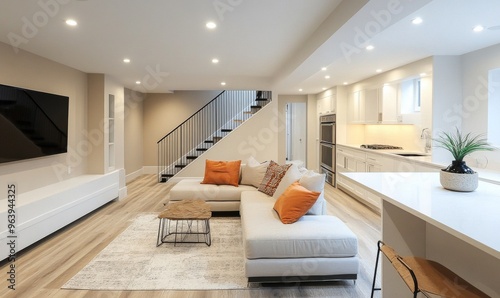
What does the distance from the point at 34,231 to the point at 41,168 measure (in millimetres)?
1214

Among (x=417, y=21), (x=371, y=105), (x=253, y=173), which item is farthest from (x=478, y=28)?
(x=253, y=173)

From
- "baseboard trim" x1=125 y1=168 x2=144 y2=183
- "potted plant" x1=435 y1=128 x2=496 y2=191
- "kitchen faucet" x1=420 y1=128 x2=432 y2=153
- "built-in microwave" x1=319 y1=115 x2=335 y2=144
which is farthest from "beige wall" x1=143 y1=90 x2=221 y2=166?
"potted plant" x1=435 y1=128 x2=496 y2=191

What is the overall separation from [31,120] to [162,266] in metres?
2.90

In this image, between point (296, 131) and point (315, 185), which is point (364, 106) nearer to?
point (315, 185)

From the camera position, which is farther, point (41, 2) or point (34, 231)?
point (34, 231)

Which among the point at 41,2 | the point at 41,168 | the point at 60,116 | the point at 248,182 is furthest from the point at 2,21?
the point at 248,182

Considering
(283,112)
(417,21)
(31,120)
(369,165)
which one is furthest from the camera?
(283,112)

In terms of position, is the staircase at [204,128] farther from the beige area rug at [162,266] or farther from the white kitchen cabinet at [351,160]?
the beige area rug at [162,266]

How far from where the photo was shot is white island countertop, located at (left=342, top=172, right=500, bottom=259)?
1.11 metres

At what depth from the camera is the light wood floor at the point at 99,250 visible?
2.41 meters

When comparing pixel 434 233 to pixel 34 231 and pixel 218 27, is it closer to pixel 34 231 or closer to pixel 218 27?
pixel 218 27

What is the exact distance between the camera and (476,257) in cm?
161

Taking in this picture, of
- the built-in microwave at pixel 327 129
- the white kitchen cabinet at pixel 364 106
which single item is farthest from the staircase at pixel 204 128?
the white kitchen cabinet at pixel 364 106

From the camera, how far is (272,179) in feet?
13.8
